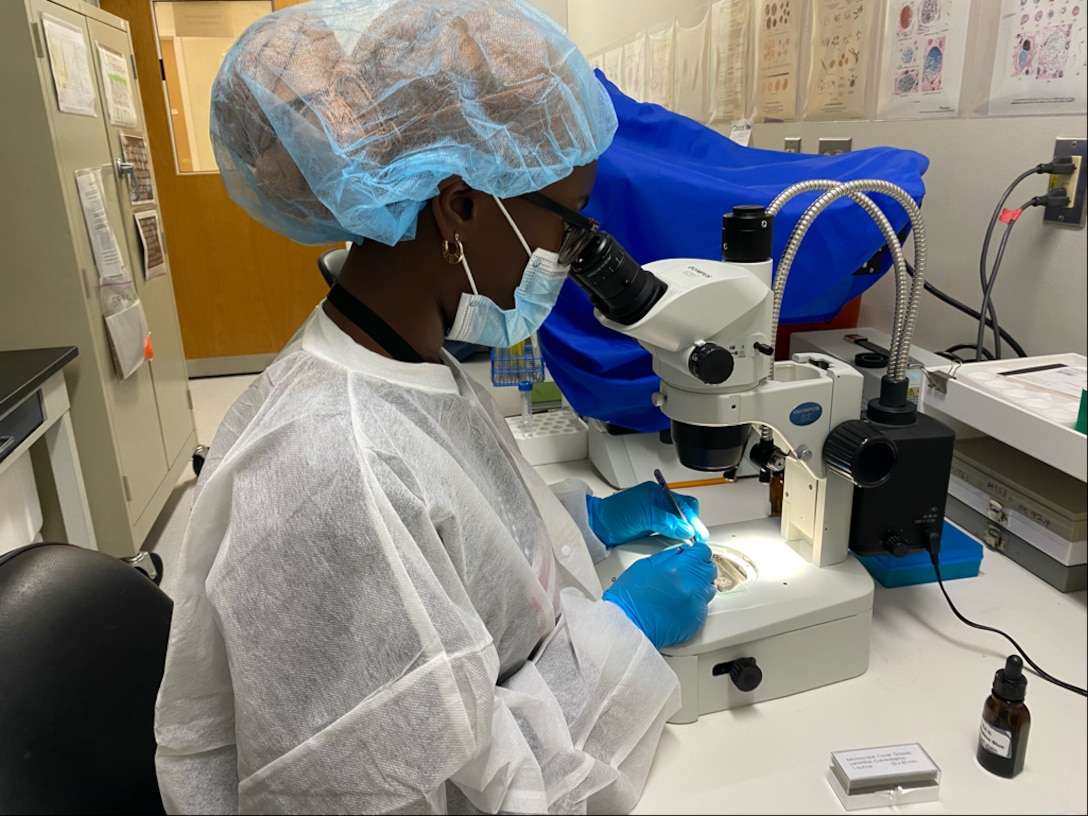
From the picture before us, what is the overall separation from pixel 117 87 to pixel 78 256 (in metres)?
0.74

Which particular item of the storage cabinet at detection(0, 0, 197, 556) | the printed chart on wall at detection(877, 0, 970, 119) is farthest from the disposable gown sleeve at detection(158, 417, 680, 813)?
the storage cabinet at detection(0, 0, 197, 556)

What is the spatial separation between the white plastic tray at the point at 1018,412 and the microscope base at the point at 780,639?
280 mm

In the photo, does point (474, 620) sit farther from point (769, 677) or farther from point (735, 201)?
point (735, 201)

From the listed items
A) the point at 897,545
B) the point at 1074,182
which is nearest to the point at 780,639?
the point at 897,545

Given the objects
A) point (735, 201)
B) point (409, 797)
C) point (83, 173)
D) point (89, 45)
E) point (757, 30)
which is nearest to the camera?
point (409, 797)

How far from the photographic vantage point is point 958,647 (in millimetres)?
780

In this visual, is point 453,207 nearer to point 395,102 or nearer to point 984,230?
point 395,102

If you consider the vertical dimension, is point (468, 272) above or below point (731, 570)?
above

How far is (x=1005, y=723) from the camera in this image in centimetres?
60

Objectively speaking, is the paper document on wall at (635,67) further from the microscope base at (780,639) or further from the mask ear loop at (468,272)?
the microscope base at (780,639)

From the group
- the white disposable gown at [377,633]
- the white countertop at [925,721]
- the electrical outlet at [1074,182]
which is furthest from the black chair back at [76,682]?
the electrical outlet at [1074,182]

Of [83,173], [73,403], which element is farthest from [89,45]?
[73,403]

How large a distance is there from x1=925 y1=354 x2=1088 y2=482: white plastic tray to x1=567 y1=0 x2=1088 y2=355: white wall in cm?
3

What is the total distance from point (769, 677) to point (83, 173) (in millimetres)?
2009
